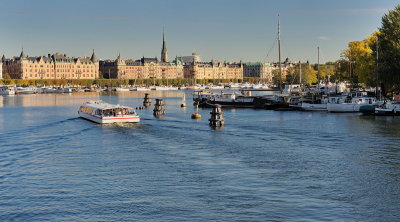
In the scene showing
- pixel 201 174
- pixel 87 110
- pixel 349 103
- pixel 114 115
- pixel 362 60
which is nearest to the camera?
pixel 201 174

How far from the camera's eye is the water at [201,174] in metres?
21.8

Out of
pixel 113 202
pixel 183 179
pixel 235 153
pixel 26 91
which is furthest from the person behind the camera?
pixel 26 91

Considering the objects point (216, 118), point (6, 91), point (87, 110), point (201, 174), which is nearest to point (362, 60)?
point (216, 118)

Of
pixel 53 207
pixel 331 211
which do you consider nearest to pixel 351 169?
pixel 331 211

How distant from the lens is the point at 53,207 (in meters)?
22.5

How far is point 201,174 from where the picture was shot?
Answer: 92.9ft

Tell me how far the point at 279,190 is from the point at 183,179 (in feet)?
16.4

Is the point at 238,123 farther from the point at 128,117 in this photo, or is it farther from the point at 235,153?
the point at 235,153

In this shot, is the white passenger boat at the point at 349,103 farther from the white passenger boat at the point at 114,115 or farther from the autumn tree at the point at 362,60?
the white passenger boat at the point at 114,115

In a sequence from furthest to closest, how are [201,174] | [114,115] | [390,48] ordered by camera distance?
[390,48] < [114,115] < [201,174]

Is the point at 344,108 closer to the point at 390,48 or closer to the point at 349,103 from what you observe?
the point at 349,103

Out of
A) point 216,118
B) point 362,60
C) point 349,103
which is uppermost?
point 362,60

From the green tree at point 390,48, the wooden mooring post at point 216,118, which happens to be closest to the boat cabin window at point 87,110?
the wooden mooring post at point 216,118

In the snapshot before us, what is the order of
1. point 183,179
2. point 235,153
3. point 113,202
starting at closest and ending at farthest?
point 113,202 → point 183,179 → point 235,153
